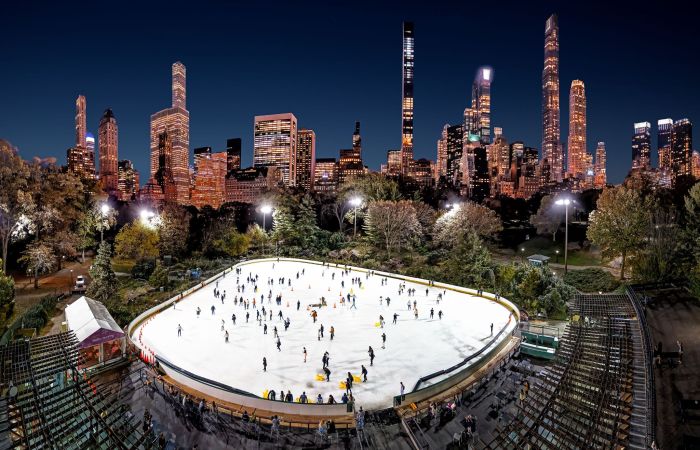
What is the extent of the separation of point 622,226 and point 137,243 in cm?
5042

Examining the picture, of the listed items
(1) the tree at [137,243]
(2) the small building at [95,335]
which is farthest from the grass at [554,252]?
(1) the tree at [137,243]

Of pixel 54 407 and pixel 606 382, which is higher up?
pixel 606 382

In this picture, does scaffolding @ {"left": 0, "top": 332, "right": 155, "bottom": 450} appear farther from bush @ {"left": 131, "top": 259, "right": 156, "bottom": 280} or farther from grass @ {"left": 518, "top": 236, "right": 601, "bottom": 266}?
grass @ {"left": 518, "top": 236, "right": 601, "bottom": 266}

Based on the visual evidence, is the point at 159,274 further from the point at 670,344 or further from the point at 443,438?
the point at 670,344

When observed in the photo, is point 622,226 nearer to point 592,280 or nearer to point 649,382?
point 592,280

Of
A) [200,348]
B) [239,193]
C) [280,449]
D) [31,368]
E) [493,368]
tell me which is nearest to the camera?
[280,449]

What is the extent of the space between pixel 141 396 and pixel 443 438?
40.4 ft

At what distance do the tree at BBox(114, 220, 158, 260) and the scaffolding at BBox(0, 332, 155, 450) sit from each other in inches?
1158

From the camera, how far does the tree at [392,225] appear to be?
167 feet

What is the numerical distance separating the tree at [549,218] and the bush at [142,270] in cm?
5212

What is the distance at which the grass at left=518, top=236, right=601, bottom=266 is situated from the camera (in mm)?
44334

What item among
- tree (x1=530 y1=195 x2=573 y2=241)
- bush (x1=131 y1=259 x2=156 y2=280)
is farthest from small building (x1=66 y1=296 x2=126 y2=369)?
tree (x1=530 y1=195 x2=573 y2=241)

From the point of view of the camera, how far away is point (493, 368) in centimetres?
1867

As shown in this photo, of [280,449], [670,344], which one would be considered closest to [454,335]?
[670,344]
